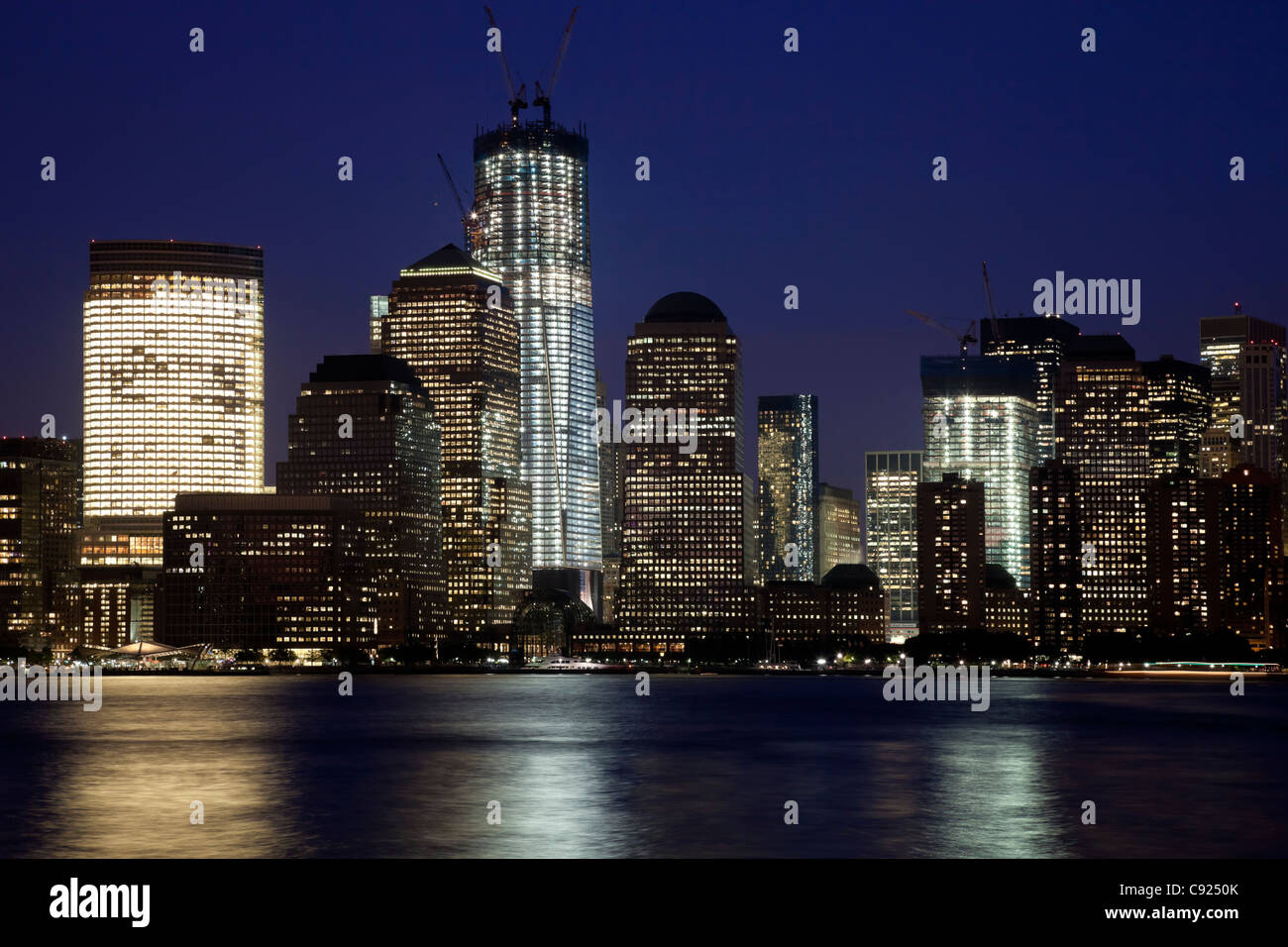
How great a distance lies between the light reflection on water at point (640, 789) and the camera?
234ft

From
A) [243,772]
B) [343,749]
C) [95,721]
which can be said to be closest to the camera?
[243,772]

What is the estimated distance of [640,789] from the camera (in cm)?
9488

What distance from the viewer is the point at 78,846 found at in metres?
70.1

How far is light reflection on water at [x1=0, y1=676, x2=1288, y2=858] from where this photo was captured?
2808 inches
